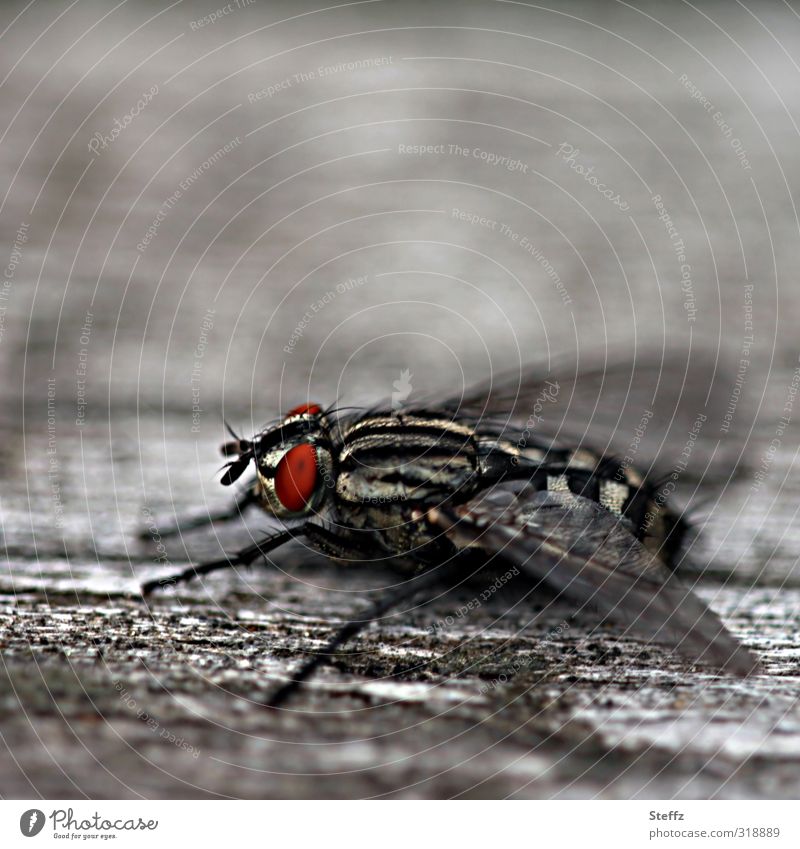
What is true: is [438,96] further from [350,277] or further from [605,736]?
[605,736]

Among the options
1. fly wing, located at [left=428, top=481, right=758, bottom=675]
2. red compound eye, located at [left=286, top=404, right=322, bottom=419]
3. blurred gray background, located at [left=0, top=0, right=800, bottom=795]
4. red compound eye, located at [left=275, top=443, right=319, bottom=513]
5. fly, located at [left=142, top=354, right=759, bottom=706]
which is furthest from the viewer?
blurred gray background, located at [left=0, top=0, right=800, bottom=795]

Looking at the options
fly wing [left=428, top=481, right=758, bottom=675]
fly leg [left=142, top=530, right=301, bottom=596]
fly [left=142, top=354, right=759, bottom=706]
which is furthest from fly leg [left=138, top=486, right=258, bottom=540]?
fly wing [left=428, top=481, right=758, bottom=675]

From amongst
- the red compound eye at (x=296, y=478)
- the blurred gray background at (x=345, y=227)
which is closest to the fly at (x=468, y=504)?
the red compound eye at (x=296, y=478)

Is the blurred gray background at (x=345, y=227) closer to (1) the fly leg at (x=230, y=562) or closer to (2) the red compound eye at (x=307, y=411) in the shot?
(1) the fly leg at (x=230, y=562)

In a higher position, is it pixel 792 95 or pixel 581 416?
pixel 792 95

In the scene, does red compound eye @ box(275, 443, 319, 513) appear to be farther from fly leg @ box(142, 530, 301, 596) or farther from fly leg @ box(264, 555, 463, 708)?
fly leg @ box(264, 555, 463, 708)

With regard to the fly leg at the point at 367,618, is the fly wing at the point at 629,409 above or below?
above

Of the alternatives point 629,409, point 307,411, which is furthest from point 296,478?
point 629,409

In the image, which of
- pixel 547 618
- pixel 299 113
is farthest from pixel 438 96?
pixel 547 618
